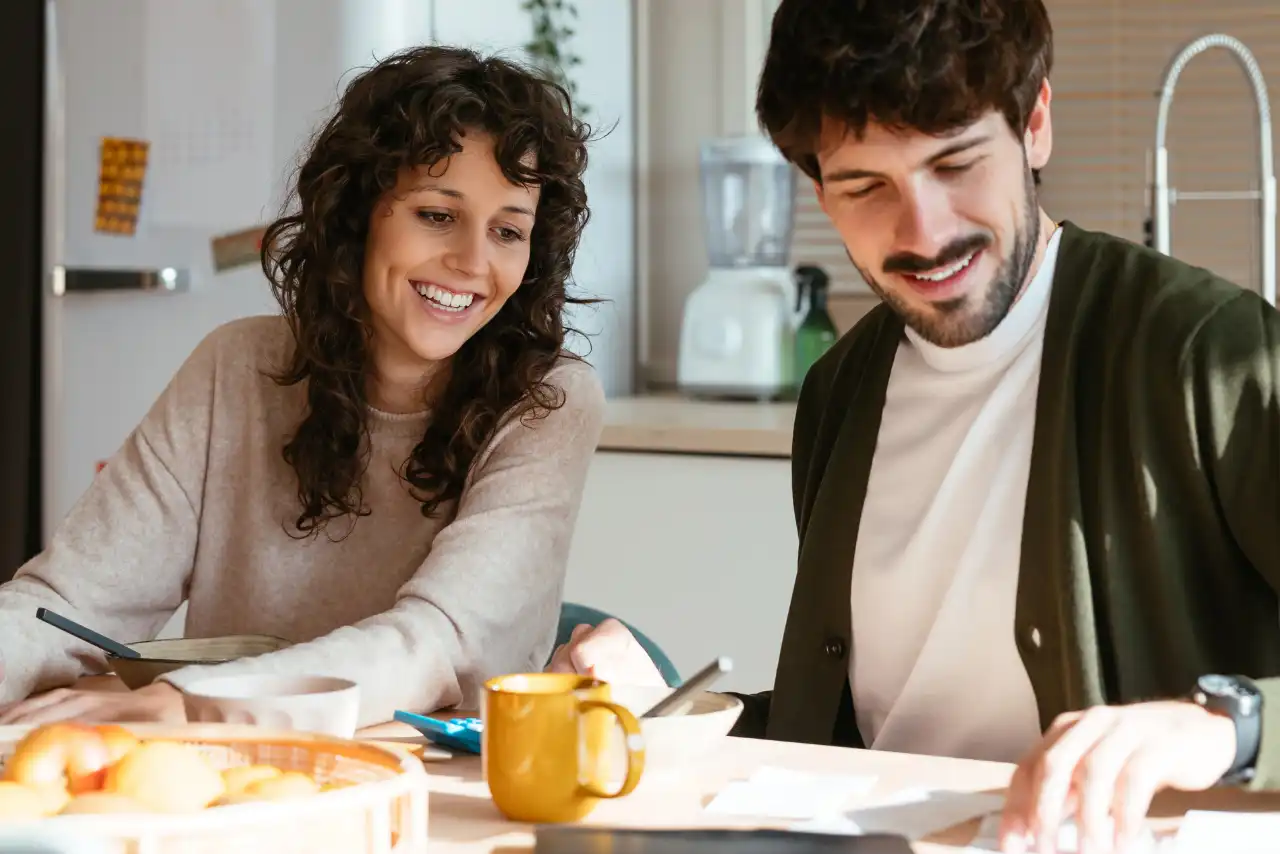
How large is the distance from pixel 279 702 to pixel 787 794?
1.06ft

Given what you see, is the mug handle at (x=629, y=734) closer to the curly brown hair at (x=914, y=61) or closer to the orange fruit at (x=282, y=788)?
the orange fruit at (x=282, y=788)

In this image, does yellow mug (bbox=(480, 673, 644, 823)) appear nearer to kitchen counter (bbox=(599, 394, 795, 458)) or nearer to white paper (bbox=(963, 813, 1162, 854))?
white paper (bbox=(963, 813, 1162, 854))

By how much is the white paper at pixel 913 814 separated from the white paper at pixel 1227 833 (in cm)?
11

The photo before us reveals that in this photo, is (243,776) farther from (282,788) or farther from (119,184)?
(119,184)

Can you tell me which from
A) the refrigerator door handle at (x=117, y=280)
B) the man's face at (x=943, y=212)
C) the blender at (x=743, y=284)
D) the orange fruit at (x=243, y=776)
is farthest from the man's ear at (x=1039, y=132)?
the refrigerator door handle at (x=117, y=280)

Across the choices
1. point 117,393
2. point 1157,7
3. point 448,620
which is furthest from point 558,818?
point 1157,7

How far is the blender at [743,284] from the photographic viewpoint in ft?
10.0

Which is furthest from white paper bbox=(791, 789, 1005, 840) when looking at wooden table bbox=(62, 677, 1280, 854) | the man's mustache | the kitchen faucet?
the kitchen faucet

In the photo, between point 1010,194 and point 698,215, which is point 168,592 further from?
point 698,215

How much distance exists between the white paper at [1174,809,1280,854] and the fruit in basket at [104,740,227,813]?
0.51 metres

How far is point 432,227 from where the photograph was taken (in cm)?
165

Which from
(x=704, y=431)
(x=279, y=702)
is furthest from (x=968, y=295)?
(x=704, y=431)

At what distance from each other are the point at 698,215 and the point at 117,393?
4.20ft

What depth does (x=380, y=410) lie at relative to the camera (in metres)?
1.68
